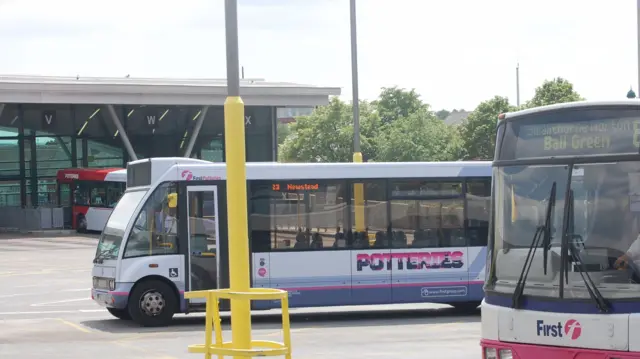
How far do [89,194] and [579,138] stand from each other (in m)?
41.3

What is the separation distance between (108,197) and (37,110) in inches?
410

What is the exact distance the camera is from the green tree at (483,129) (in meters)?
75.0

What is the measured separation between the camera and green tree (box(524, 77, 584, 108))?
217 feet

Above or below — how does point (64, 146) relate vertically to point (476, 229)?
above

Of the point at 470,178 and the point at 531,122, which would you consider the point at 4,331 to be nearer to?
the point at 470,178

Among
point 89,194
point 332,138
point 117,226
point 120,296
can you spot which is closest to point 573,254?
point 120,296

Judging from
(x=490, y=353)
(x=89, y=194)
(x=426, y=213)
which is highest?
(x=89, y=194)

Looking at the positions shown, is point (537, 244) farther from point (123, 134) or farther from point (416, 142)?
point (416, 142)

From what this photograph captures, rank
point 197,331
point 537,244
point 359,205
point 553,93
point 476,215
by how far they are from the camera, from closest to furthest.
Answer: point 537,244 < point 197,331 < point 359,205 < point 476,215 < point 553,93

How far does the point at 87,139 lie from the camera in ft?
183

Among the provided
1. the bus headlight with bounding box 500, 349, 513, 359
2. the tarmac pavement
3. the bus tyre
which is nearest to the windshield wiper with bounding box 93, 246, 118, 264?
the bus tyre

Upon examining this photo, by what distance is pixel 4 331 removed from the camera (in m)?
16.5

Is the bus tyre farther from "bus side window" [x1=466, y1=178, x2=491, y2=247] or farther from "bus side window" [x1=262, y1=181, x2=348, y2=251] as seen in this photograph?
"bus side window" [x1=466, y1=178, x2=491, y2=247]

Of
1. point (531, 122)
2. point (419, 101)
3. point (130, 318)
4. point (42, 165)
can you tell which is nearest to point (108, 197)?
point (42, 165)
